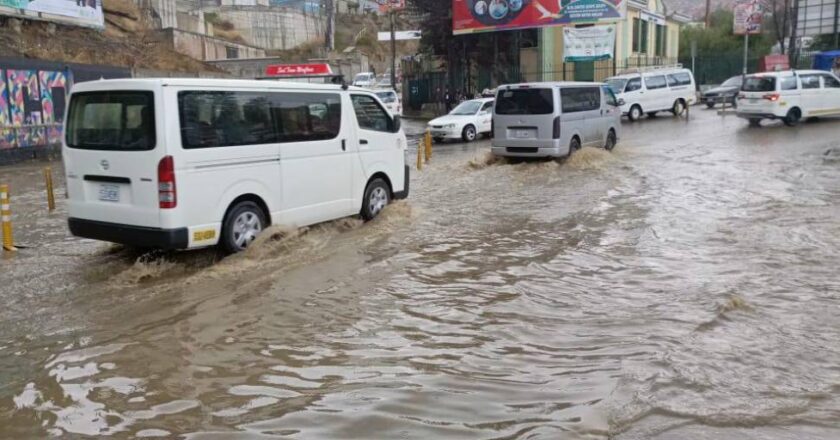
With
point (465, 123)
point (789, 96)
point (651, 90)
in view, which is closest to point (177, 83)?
point (465, 123)

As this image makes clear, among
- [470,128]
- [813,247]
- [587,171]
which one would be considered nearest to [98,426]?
[813,247]

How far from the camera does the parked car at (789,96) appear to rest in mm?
23375

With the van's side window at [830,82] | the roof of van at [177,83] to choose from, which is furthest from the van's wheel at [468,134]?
the roof of van at [177,83]

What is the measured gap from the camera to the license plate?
7.71 metres

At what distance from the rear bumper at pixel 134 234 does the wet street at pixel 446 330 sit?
40 cm

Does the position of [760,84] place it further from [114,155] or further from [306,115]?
[114,155]

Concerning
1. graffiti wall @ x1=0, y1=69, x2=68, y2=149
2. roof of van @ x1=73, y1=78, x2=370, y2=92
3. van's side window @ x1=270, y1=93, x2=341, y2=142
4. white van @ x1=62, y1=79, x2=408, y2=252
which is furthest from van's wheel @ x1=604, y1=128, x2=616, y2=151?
graffiti wall @ x1=0, y1=69, x2=68, y2=149

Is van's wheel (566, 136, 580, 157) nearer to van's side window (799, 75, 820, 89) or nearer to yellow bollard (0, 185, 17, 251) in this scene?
van's side window (799, 75, 820, 89)

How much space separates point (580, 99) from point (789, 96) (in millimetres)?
9989

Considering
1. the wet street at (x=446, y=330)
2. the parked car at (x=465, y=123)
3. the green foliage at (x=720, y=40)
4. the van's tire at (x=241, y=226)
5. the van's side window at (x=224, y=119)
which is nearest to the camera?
the wet street at (x=446, y=330)

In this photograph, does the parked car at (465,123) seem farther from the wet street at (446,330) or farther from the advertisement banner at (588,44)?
the wet street at (446,330)

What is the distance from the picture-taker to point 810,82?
78.2 ft

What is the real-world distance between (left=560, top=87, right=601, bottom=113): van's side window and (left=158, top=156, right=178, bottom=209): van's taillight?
10806 millimetres

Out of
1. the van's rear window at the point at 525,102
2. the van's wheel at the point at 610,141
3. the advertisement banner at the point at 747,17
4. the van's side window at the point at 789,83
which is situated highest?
the advertisement banner at the point at 747,17
